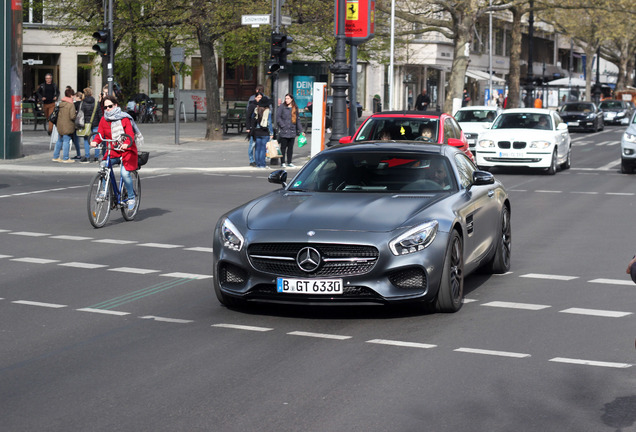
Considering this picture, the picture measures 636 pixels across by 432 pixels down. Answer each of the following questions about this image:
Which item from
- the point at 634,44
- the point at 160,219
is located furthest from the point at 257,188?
the point at 634,44

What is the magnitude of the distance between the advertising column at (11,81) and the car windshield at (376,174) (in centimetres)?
1927

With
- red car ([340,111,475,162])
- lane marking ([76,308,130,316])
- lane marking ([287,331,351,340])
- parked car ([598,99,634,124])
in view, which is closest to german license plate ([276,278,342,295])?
lane marking ([287,331,351,340])

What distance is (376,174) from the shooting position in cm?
1013

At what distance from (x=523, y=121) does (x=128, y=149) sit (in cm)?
1483

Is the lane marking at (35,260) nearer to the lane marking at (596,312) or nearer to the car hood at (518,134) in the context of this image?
the lane marking at (596,312)

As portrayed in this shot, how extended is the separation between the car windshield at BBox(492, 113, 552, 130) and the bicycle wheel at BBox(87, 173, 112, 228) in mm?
14767

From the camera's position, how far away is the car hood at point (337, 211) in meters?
8.68

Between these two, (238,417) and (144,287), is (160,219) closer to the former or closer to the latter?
(144,287)

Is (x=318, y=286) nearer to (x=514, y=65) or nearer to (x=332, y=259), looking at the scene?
(x=332, y=259)

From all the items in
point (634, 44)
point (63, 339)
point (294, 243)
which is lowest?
point (63, 339)

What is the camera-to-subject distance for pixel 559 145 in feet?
91.7

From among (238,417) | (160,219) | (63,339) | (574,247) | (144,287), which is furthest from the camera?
(160,219)

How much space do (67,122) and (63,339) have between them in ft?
64.1

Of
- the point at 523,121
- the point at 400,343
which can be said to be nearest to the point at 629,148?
the point at 523,121
